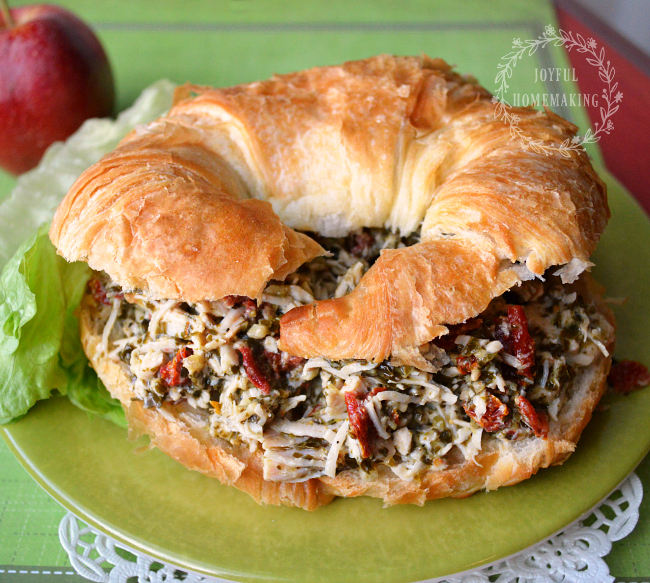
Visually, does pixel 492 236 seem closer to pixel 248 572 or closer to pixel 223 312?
pixel 223 312

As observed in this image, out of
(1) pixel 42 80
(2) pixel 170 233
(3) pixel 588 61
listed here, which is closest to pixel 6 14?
(1) pixel 42 80

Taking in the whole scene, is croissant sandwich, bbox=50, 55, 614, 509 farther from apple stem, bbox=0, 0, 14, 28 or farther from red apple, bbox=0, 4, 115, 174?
apple stem, bbox=0, 0, 14, 28

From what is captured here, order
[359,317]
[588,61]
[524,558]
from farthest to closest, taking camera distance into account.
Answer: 1. [588,61]
2. [524,558]
3. [359,317]

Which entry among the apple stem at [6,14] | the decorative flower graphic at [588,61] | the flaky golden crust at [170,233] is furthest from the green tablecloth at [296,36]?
the flaky golden crust at [170,233]

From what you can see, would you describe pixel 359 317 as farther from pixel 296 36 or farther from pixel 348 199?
pixel 296 36

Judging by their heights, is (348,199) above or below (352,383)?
above

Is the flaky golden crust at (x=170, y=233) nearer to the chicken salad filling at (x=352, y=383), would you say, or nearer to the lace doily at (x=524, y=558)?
the chicken salad filling at (x=352, y=383)
